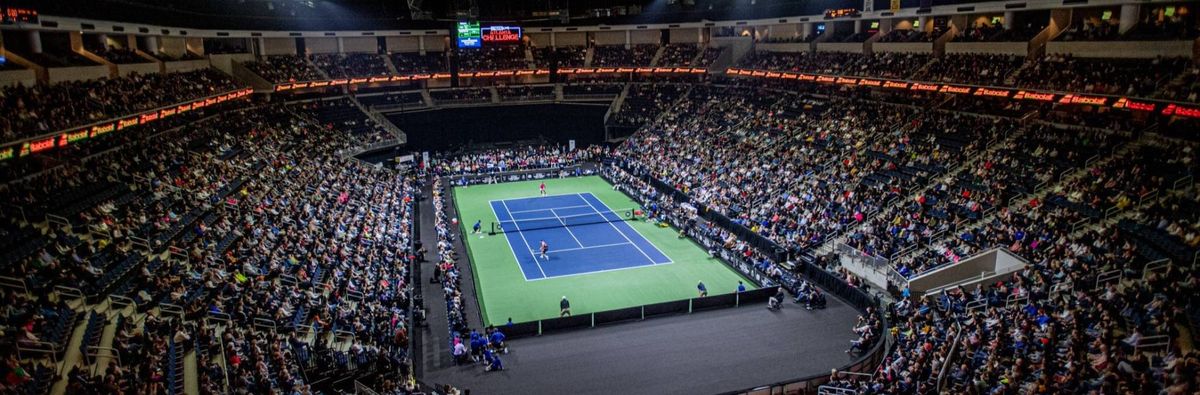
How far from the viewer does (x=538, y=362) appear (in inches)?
844

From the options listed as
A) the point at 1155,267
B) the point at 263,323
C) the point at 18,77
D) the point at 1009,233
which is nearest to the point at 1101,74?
the point at 1009,233

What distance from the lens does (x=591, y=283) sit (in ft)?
95.2

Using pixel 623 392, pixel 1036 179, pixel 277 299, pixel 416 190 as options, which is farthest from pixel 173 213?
pixel 1036 179

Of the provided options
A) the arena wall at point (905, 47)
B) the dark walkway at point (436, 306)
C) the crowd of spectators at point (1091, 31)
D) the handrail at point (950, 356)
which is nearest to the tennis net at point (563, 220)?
the dark walkway at point (436, 306)

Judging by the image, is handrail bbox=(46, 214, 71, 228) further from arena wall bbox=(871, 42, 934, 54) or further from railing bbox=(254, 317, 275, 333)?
arena wall bbox=(871, 42, 934, 54)

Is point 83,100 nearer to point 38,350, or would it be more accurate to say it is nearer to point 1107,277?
point 38,350

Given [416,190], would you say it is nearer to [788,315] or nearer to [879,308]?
[788,315]

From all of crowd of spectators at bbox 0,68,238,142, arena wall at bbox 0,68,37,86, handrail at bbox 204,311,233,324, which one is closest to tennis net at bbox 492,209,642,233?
crowd of spectators at bbox 0,68,238,142

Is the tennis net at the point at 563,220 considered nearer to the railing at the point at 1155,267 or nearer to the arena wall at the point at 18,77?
the arena wall at the point at 18,77

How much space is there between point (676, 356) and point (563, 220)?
19.0 metres

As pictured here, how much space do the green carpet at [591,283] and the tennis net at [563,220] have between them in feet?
6.04

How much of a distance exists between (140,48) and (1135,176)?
49.3 metres

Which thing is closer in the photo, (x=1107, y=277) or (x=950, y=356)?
(x=950, y=356)

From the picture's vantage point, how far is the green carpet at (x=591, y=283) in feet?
86.5
